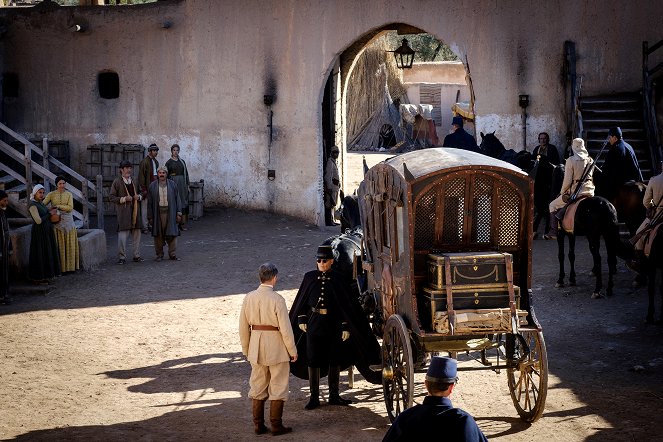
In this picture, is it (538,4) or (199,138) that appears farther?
(199,138)

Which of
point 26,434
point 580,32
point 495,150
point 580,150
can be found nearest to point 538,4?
point 580,32

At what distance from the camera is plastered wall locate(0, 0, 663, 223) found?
19.2 m

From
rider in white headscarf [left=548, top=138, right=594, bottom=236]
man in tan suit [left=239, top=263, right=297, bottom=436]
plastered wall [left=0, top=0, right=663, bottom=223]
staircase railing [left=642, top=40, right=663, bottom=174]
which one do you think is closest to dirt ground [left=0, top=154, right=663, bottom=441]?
man in tan suit [left=239, top=263, right=297, bottom=436]

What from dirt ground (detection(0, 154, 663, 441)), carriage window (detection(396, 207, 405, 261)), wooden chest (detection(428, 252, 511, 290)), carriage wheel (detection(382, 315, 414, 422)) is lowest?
dirt ground (detection(0, 154, 663, 441))

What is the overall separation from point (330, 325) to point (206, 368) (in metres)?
2.31

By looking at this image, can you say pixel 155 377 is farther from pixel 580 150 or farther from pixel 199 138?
pixel 199 138

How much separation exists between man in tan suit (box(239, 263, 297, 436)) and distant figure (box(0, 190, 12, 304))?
6.45 m

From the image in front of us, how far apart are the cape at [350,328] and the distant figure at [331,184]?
11799mm

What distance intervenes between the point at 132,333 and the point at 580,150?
732 cm

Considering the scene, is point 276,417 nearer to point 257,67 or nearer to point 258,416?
point 258,416

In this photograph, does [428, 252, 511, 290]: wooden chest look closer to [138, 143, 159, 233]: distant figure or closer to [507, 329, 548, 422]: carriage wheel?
[507, 329, 548, 422]: carriage wheel

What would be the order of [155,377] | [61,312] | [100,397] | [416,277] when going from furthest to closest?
[61,312] < [155,377] < [100,397] < [416,277]

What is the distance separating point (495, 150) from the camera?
18266mm

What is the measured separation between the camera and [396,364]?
829 centimetres
